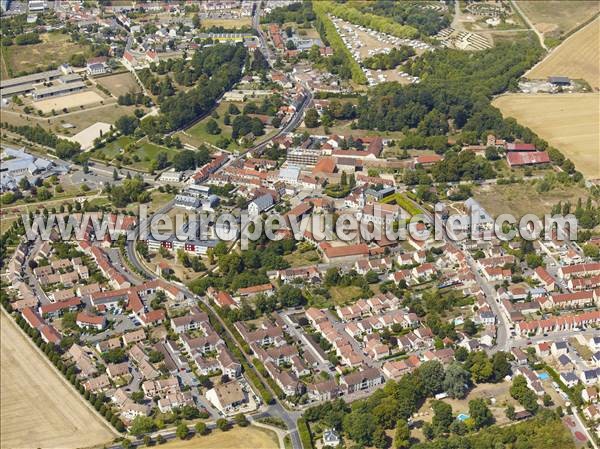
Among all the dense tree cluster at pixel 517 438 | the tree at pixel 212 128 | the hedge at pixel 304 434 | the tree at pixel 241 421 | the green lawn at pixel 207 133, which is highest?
the dense tree cluster at pixel 517 438

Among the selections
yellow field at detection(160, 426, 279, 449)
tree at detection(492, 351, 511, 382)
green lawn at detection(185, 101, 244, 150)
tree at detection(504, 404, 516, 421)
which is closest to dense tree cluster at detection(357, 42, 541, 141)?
green lawn at detection(185, 101, 244, 150)

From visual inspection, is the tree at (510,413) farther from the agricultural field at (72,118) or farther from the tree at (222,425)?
the agricultural field at (72,118)

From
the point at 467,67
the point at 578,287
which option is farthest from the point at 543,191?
the point at 467,67

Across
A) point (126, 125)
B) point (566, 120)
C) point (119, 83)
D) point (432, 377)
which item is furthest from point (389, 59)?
point (432, 377)

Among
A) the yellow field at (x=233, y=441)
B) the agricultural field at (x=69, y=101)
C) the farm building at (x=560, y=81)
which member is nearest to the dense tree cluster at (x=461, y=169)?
the farm building at (x=560, y=81)

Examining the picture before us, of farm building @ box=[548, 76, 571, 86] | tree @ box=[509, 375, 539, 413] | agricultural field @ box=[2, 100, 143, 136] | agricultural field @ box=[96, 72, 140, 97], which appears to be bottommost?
agricultural field @ box=[2, 100, 143, 136]

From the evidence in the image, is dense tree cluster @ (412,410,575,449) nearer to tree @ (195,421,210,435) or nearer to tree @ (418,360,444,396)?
tree @ (418,360,444,396)

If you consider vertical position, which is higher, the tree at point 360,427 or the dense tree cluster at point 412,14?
the tree at point 360,427
